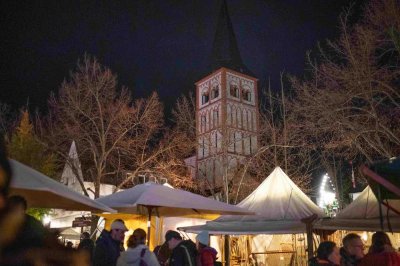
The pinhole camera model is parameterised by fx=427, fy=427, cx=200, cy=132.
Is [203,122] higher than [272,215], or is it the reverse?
[203,122]

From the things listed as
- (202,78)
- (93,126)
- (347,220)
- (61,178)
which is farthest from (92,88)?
(202,78)

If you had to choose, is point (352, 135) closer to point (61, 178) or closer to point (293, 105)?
point (293, 105)

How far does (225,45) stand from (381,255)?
55087mm

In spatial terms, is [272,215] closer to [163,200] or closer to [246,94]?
[163,200]

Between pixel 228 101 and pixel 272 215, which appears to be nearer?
pixel 272 215

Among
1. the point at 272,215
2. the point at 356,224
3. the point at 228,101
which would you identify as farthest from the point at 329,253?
the point at 228,101

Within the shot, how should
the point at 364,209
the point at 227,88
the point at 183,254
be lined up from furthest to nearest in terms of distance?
the point at 227,88, the point at 364,209, the point at 183,254

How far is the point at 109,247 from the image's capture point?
5.69 m

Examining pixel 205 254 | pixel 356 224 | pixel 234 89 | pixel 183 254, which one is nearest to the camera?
pixel 183 254

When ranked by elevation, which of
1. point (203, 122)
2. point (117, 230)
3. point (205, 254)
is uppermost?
point (203, 122)

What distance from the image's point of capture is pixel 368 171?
3.91 m

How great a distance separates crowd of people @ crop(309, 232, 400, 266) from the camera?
448 centimetres

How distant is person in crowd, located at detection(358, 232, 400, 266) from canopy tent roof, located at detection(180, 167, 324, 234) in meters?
4.39

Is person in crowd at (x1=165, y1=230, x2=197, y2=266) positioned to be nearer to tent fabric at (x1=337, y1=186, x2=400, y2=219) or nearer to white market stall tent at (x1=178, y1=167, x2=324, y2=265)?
white market stall tent at (x1=178, y1=167, x2=324, y2=265)
